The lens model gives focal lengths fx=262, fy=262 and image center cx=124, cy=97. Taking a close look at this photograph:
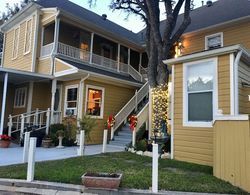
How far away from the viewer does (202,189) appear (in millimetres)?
4941

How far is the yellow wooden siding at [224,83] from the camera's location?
7.28 meters

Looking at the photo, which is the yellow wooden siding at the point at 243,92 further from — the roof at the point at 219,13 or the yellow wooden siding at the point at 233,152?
the roof at the point at 219,13

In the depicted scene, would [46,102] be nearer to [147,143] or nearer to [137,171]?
[147,143]

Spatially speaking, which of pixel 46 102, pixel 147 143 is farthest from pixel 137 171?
pixel 46 102

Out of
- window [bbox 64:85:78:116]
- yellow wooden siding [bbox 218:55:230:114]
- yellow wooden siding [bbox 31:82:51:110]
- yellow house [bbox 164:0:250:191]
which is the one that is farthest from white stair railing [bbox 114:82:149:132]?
yellow wooden siding [bbox 218:55:230:114]

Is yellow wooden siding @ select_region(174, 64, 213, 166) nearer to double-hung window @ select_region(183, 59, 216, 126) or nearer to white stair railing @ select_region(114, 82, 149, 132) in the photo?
double-hung window @ select_region(183, 59, 216, 126)

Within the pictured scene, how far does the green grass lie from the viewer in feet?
16.8

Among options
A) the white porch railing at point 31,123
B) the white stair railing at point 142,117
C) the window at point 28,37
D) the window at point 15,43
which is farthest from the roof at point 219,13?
the window at point 15,43

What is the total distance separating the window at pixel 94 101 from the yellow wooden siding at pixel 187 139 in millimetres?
6135

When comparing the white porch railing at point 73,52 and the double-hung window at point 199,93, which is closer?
the double-hung window at point 199,93

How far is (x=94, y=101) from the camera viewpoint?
1393 centimetres

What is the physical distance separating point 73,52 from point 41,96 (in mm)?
3274

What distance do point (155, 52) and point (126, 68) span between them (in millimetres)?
6271

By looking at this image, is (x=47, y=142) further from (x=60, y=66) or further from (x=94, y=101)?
(x=60, y=66)
